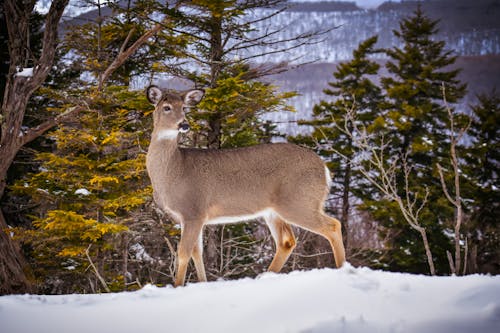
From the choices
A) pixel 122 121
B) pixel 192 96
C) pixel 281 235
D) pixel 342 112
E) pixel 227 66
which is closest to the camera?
pixel 281 235

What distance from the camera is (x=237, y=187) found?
17.6ft

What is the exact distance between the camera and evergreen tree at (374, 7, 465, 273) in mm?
23344

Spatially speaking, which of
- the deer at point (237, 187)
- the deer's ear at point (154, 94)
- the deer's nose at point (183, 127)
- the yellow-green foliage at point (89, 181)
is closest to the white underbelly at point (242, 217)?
the deer at point (237, 187)

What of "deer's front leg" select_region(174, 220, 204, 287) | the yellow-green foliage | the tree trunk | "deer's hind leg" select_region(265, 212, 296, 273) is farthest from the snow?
the yellow-green foliage

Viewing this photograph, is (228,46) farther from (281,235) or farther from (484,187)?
(484,187)

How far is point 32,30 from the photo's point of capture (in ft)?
59.1

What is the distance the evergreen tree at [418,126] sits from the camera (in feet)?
76.6

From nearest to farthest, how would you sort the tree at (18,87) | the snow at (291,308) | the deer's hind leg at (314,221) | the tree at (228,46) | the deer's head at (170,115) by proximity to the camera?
the snow at (291,308), the deer's hind leg at (314,221), the deer's head at (170,115), the tree at (18,87), the tree at (228,46)

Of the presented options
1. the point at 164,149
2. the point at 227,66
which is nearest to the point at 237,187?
the point at 164,149

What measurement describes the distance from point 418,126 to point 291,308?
24.9 metres

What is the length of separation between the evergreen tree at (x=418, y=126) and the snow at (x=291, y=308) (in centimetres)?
2014

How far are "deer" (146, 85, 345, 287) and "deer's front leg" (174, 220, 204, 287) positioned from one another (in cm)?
1

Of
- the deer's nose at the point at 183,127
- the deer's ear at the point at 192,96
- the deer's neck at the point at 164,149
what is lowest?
the deer's neck at the point at 164,149

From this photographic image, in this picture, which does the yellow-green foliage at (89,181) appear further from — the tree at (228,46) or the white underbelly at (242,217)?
the white underbelly at (242,217)
